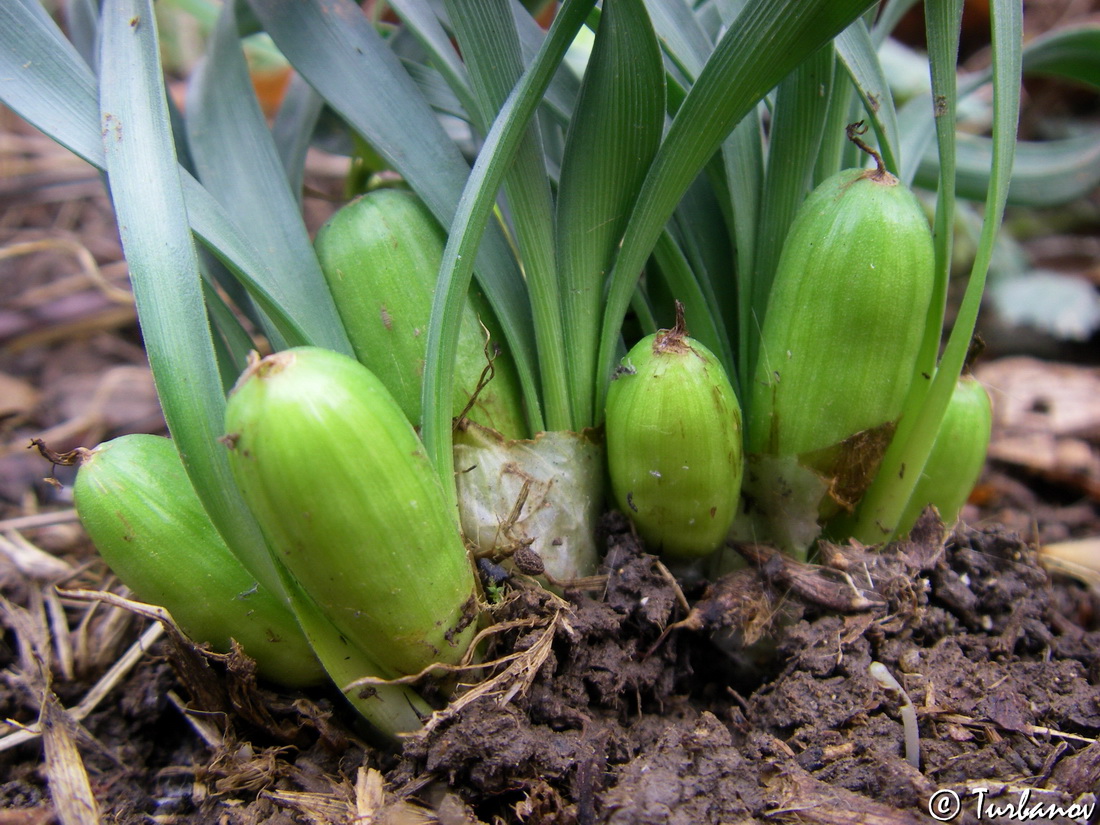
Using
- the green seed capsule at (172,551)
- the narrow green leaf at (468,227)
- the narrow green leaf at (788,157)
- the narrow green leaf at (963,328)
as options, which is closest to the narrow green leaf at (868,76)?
the narrow green leaf at (788,157)

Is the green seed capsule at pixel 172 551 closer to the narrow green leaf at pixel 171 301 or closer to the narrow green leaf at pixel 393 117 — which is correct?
the narrow green leaf at pixel 171 301

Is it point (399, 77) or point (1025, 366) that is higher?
point (399, 77)

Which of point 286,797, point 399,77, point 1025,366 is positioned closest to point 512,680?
point 286,797

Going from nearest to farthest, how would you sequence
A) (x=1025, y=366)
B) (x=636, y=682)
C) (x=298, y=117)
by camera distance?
(x=636, y=682), (x=298, y=117), (x=1025, y=366)

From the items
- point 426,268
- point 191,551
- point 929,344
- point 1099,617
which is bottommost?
point 1099,617

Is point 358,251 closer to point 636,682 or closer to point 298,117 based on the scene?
point 298,117

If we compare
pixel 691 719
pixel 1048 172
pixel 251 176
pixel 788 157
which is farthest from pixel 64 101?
pixel 1048 172
